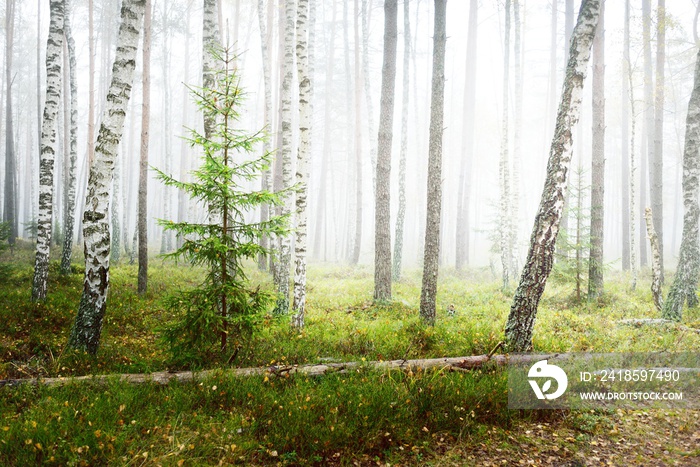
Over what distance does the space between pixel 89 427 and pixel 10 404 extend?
131 cm

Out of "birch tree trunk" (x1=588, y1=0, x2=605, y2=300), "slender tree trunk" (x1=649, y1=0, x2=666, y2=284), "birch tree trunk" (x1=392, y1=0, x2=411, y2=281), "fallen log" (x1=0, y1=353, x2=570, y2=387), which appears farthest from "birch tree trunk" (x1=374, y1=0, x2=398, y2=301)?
"slender tree trunk" (x1=649, y1=0, x2=666, y2=284)

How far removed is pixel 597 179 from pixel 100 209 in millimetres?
14104

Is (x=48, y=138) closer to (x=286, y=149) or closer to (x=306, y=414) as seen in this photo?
(x=286, y=149)

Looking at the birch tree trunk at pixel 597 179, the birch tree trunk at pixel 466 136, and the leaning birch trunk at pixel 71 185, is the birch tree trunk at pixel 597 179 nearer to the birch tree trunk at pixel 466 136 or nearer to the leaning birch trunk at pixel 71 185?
the birch tree trunk at pixel 466 136

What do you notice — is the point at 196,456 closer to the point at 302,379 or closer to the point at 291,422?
the point at 291,422

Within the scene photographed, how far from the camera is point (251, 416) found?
4.36 m

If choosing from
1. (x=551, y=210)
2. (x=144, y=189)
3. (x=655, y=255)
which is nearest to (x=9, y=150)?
(x=144, y=189)

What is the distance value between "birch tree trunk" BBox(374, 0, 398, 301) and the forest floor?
139 inches

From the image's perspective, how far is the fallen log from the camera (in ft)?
15.7

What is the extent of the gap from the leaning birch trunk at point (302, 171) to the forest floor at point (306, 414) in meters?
0.96

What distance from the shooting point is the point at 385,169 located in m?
11.3

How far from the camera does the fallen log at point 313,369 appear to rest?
15.7ft

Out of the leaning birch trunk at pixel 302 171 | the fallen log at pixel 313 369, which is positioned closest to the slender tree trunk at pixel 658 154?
the fallen log at pixel 313 369

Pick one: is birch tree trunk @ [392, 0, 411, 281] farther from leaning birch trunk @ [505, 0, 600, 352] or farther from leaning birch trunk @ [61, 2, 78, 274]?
leaning birch trunk @ [61, 2, 78, 274]
